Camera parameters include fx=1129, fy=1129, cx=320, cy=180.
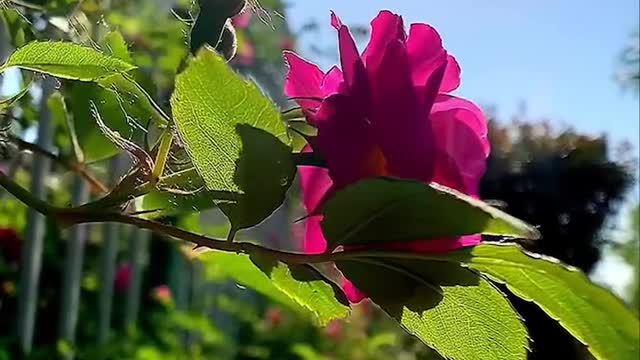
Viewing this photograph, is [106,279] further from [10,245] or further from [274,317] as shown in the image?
[274,317]

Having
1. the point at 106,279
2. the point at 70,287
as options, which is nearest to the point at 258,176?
the point at 70,287

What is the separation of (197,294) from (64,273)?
1.11 meters

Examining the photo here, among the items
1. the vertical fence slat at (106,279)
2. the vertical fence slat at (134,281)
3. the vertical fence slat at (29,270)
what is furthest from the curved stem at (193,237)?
the vertical fence slat at (134,281)

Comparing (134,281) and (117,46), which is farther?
(134,281)

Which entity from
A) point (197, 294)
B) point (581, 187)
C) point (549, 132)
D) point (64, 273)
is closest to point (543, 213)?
point (581, 187)

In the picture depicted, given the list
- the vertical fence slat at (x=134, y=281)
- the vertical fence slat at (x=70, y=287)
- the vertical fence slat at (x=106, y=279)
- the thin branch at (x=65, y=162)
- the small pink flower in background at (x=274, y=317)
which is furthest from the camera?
the small pink flower in background at (x=274, y=317)

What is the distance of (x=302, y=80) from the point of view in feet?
0.83

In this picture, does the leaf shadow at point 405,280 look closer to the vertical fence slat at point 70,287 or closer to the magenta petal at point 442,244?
the magenta petal at point 442,244

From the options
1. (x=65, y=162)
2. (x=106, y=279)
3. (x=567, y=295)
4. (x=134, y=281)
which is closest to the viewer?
(x=567, y=295)

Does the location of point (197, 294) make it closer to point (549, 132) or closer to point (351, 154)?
point (549, 132)

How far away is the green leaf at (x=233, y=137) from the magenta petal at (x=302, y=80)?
3 centimetres

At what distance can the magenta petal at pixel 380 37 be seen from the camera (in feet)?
0.77

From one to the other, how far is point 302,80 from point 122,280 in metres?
2.23

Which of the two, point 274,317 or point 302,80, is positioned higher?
point 274,317
